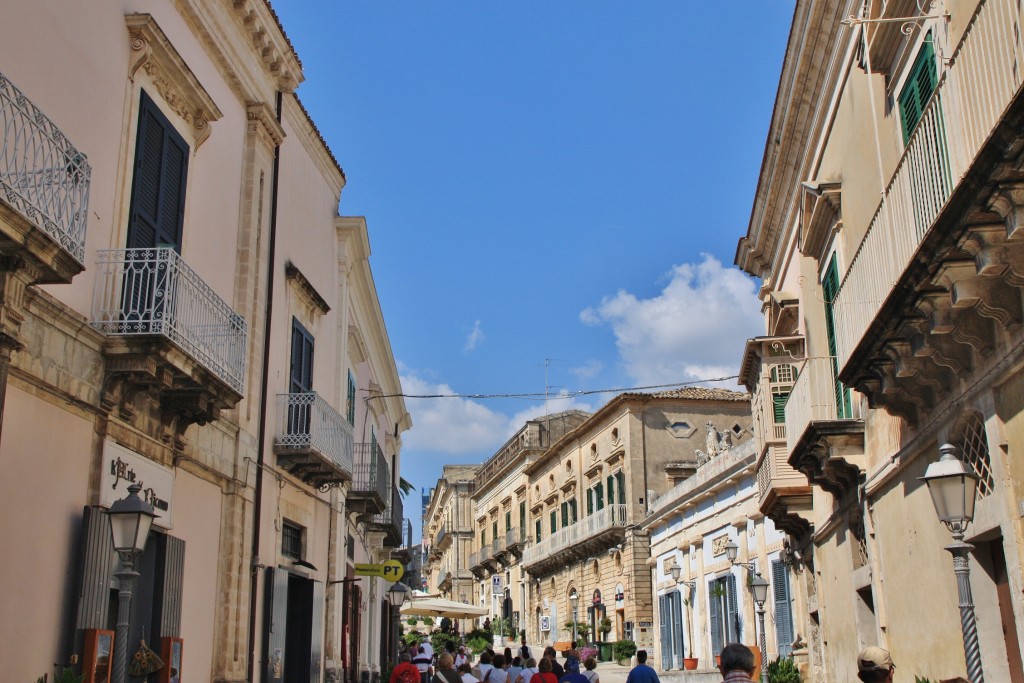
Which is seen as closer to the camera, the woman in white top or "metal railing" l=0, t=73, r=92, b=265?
"metal railing" l=0, t=73, r=92, b=265

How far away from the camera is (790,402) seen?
1445 cm

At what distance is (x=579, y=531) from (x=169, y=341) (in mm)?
40778

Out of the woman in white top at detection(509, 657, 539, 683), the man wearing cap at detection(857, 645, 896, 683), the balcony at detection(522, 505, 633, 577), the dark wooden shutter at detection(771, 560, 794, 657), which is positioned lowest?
the woman in white top at detection(509, 657, 539, 683)

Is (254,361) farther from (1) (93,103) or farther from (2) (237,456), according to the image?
(1) (93,103)

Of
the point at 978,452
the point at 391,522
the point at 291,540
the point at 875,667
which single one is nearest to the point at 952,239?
the point at 978,452

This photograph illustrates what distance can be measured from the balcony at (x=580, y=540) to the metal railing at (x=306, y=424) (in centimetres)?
2837

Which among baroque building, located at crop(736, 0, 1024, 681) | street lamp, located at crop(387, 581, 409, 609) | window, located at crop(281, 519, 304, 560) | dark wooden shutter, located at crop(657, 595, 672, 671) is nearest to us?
baroque building, located at crop(736, 0, 1024, 681)

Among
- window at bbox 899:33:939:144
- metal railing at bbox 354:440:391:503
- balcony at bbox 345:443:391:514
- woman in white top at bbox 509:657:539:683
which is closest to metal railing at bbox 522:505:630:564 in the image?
balcony at bbox 345:443:391:514

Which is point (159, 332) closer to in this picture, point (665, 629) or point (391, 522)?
point (391, 522)

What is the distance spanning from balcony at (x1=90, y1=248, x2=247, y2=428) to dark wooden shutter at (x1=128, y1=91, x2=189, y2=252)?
1.46 feet

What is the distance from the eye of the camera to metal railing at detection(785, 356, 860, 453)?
1270 cm

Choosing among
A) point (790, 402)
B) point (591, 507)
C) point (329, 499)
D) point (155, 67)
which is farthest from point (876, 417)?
point (591, 507)

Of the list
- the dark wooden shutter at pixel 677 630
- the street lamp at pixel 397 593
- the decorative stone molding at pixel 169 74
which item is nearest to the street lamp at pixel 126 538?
the decorative stone molding at pixel 169 74

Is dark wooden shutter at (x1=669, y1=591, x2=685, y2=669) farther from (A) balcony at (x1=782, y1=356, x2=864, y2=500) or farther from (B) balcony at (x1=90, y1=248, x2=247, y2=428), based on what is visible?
(B) balcony at (x1=90, y1=248, x2=247, y2=428)
